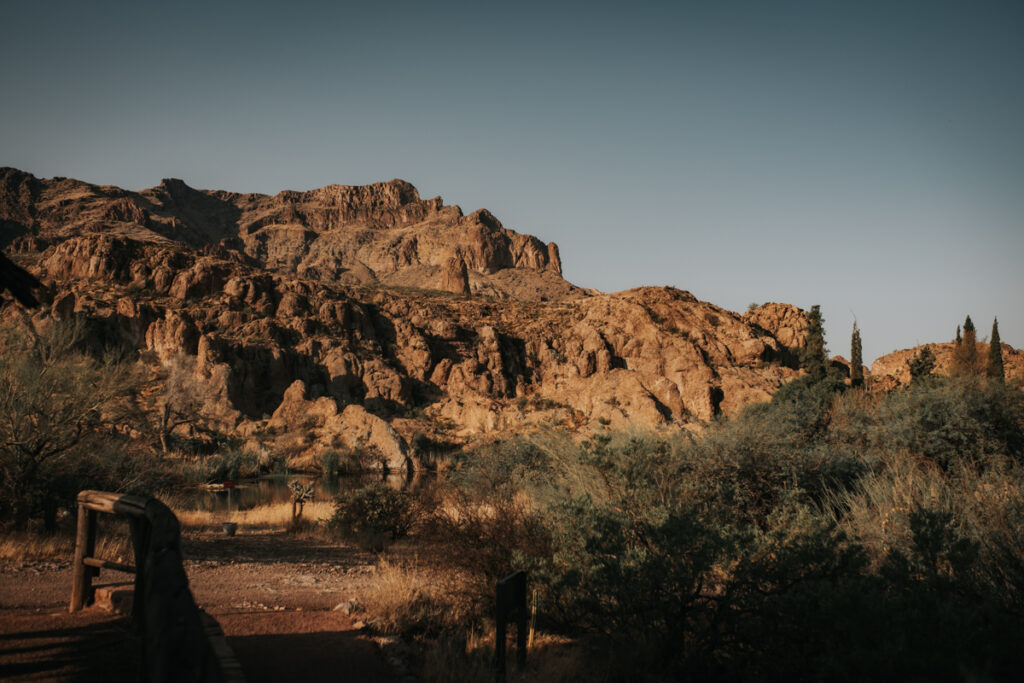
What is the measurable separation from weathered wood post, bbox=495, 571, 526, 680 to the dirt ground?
2.75 ft

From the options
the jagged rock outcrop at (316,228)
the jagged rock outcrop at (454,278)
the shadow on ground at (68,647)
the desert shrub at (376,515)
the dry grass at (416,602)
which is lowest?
the desert shrub at (376,515)

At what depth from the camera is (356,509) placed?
1603 cm

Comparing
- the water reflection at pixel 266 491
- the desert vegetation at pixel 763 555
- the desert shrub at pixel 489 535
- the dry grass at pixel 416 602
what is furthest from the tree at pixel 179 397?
the desert vegetation at pixel 763 555

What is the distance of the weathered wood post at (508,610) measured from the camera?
190 inches

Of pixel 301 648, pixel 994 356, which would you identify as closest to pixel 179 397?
pixel 301 648

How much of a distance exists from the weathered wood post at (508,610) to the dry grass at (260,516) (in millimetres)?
13458

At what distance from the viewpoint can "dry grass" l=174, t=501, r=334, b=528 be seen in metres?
17.3

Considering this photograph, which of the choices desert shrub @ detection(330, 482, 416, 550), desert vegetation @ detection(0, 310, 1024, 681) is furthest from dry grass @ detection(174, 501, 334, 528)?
desert vegetation @ detection(0, 310, 1024, 681)

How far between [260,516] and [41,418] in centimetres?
974

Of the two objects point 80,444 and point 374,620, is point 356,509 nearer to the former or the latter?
point 80,444

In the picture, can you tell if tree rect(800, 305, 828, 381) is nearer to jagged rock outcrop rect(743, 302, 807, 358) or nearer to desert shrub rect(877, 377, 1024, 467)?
jagged rock outcrop rect(743, 302, 807, 358)

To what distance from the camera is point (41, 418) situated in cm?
1120

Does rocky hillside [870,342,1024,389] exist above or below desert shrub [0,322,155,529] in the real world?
above

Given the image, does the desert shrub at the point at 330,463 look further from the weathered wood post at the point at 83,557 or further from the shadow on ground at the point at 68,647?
the shadow on ground at the point at 68,647
